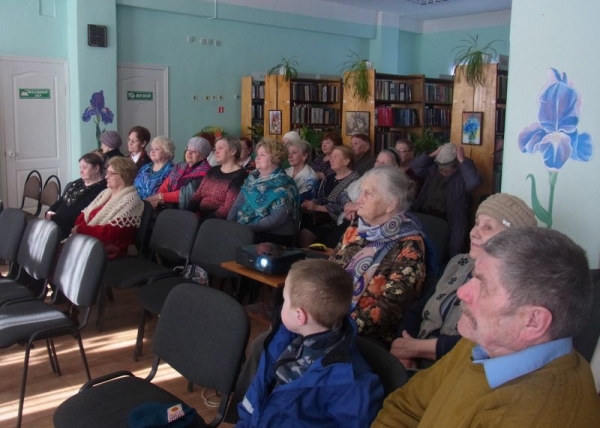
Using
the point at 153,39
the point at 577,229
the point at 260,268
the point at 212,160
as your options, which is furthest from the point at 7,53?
the point at 577,229

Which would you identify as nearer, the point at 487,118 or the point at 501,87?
the point at 487,118

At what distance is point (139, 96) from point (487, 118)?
5.01 m

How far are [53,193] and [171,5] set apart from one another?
3.81 metres

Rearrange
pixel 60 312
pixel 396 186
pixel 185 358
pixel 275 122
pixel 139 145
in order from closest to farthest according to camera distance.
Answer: pixel 185 358 < pixel 396 186 < pixel 60 312 < pixel 139 145 < pixel 275 122

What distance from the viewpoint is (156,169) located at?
5969 millimetres

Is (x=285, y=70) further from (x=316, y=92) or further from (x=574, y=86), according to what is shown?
(x=574, y=86)

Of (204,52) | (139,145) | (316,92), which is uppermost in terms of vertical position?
(204,52)

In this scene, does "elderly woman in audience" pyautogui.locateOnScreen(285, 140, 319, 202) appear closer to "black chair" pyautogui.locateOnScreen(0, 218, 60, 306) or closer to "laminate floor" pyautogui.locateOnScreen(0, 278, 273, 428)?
"laminate floor" pyautogui.locateOnScreen(0, 278, 273, 428)

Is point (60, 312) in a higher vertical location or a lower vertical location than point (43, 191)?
lower

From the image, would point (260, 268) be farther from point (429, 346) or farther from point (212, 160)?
point (212, 160)

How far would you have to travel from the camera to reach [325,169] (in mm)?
6969

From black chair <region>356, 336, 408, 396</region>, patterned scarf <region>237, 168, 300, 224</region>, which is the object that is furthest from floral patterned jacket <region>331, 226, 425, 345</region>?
patterned scarf <region>237, 168, 300, 224</region>

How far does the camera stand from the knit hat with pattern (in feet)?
7.79

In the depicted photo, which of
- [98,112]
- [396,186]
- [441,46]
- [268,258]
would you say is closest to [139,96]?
[98,112]
